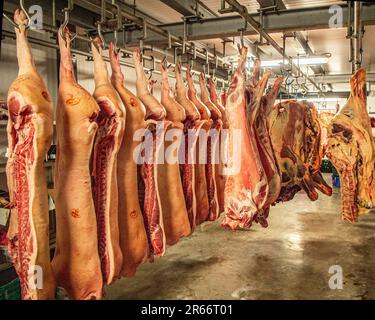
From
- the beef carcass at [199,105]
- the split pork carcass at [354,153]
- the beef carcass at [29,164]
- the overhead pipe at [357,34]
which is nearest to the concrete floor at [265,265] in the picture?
the split pork carcass at [354,153]

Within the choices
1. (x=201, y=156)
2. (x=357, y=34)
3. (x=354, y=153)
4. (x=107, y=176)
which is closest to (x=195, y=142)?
→ (x=201, y=156)

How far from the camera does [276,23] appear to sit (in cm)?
360

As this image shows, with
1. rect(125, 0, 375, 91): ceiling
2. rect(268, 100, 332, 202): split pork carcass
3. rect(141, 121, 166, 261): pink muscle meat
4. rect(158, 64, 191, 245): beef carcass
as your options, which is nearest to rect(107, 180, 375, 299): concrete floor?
rect(268, 100, 332, 202): split pork carcass

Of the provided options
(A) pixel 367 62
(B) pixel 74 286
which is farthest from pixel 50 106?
(A) pixel 367 62

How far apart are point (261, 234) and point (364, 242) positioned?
1624 millimetres

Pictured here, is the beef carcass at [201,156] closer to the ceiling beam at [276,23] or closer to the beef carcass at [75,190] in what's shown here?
the ceiling beam at [276,23]

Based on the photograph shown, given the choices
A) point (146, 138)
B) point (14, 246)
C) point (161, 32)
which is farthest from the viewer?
point (161, 32)

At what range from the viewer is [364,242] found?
6.42 metres

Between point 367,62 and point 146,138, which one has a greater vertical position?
point 367,62

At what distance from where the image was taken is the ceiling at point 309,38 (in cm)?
551

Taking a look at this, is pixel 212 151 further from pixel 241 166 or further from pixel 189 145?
pixel 241 166

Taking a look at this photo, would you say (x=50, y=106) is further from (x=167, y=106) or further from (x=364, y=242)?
(x=364, y=242)

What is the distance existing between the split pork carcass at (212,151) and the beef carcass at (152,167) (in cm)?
89

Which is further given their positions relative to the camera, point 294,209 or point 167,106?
point 294,209
